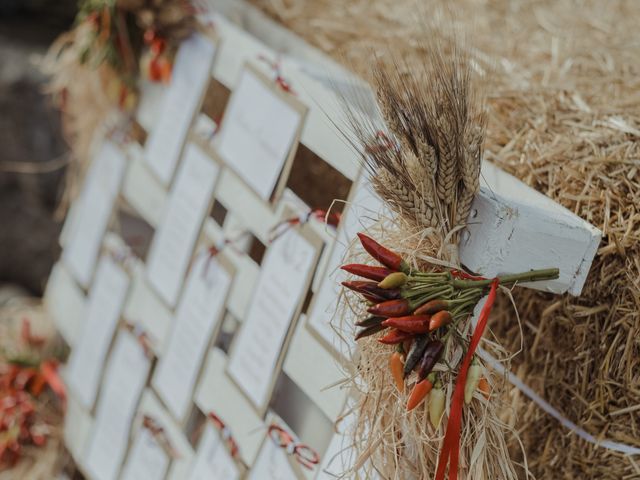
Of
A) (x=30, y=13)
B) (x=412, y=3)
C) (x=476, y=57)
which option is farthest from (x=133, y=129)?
(x=30, y=13)

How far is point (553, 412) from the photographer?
1.28 m

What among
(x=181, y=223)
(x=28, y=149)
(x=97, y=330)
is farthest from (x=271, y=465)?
(x=28, y=149)

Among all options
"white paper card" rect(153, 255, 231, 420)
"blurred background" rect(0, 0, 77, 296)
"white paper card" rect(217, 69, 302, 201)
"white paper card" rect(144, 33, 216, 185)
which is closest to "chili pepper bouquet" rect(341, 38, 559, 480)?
"white paper card" rect(217, 69, 302, 201)

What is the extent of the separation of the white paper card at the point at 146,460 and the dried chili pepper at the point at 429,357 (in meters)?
0.86

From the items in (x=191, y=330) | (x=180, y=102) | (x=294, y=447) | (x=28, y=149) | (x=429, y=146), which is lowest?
(x=28, y=149)

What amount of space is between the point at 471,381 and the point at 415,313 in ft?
0.37

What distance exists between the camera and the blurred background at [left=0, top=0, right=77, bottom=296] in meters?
2.79

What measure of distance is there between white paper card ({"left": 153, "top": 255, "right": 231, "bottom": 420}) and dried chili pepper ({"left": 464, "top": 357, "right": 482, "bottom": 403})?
659mm

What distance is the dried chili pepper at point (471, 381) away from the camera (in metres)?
1.01

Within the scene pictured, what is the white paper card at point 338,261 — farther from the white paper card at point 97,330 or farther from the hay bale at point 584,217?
the white paper card at point 97,330

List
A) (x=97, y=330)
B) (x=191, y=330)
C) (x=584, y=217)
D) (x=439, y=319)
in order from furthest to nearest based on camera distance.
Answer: (x=97, y=330), (x=191, y=330), (x=584, y=217), (x=439, y=319)

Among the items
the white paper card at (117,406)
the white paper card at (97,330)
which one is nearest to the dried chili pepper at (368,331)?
the white paper card at (117,406)

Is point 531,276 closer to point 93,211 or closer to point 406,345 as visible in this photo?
point 406,345

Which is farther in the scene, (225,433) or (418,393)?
(225,433)
